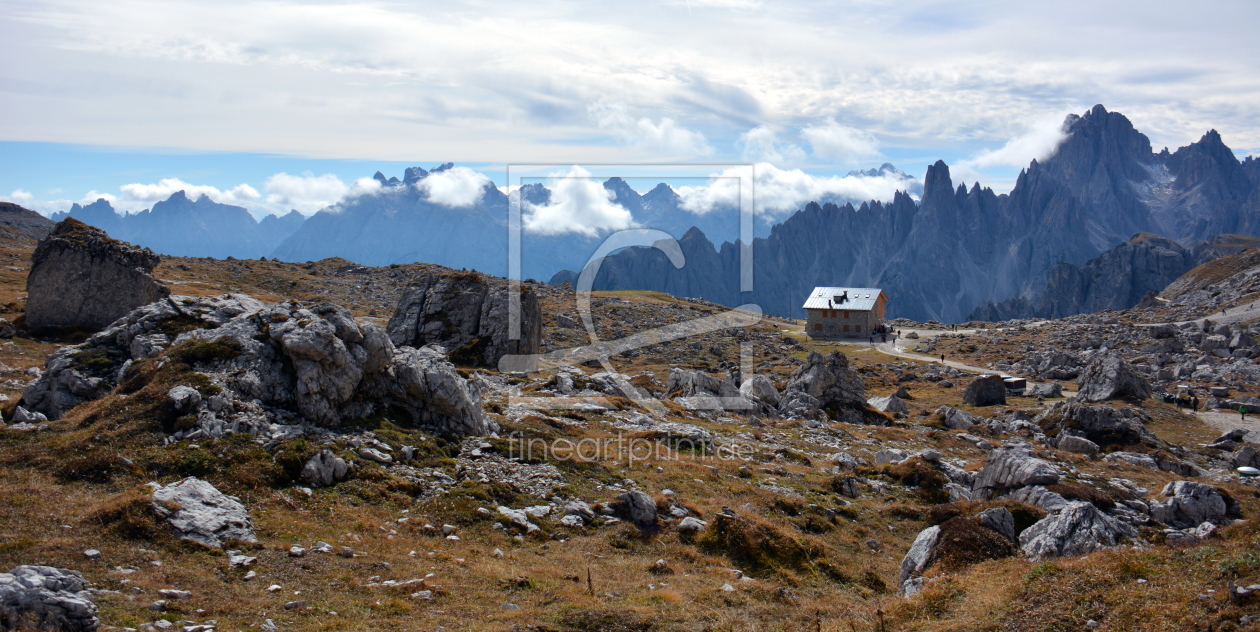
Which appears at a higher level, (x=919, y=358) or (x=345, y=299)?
(x=345, y=299)

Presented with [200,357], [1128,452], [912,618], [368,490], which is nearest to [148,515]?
[368,490]

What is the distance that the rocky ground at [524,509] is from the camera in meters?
12.7

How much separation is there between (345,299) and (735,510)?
94456mm

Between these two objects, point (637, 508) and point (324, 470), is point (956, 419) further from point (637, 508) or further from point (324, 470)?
point (324, 470)

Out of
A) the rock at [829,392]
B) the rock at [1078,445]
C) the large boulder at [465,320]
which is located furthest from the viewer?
the large boulder at [465,320]

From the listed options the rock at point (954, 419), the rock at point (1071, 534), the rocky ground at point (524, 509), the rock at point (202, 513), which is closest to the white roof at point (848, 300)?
the rock at point (954, 419)

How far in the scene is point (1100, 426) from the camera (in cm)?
3994

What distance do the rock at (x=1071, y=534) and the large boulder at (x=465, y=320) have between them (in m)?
36.9

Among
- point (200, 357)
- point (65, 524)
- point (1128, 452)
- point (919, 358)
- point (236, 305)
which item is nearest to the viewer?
point (65, 524)

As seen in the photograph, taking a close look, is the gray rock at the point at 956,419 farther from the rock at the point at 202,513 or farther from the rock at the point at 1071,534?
the rock at the point at 202,513

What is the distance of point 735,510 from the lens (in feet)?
71.5

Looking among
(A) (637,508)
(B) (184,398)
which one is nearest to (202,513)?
(B) (184,398)

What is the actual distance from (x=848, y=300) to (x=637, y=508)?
9757cm

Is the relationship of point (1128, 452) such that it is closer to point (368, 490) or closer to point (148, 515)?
point (368, 490)
